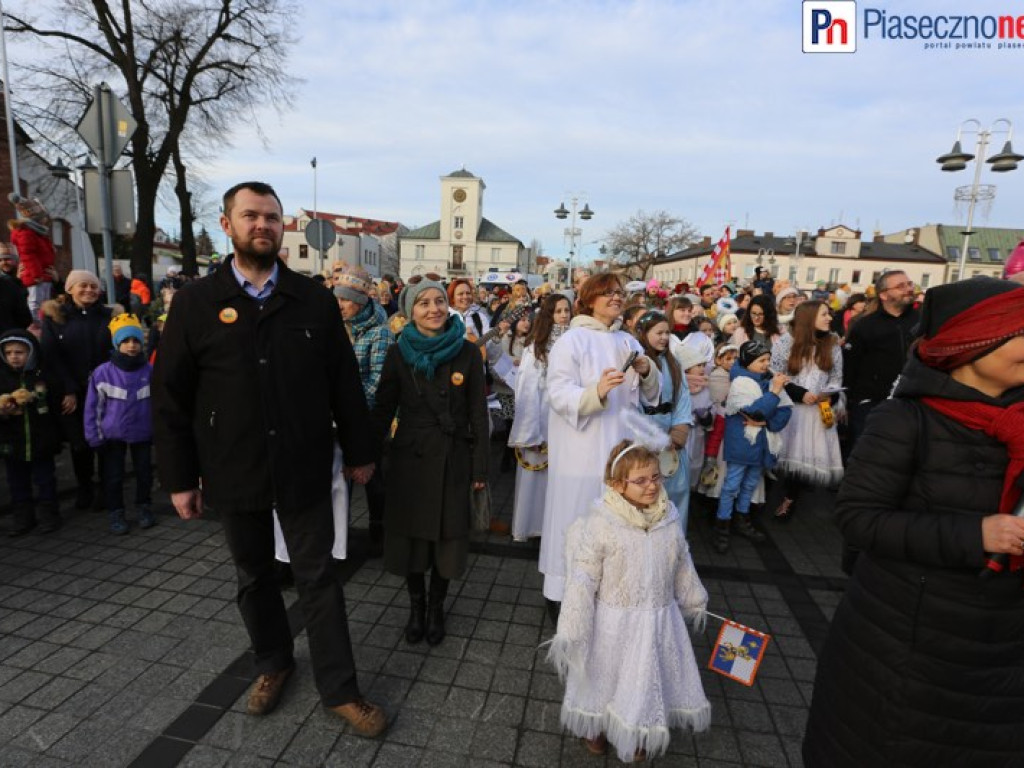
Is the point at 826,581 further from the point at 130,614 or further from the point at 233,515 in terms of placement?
the point at 130,614

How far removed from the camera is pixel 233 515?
262cm

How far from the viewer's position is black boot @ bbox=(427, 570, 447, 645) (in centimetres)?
341

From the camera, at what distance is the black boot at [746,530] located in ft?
16.7

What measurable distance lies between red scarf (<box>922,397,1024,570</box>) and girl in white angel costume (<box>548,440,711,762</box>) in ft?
3.54

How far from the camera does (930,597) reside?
1625 mm

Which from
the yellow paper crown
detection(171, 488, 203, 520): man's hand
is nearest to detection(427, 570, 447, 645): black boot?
detection(171, 488, 203, 520): man's hand

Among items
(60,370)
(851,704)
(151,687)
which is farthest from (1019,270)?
(60,370)

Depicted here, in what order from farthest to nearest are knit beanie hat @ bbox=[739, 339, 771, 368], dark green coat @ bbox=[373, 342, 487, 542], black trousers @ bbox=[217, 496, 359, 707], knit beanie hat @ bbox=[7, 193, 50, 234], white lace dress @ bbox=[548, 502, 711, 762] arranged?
knit beanie hat @ bbox=[7, 193, 50, 234]
knit beanie hat @ bbox=[739, 339, 771, 368]
dark green coat @ bbox=[373, 342, 487, 542]
black trousers @ bbox=[217, 496, 359, 707]
white lace dress @ bbox=[548, 502, 711, 762]

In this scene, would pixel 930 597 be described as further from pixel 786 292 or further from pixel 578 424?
pixel 786 292

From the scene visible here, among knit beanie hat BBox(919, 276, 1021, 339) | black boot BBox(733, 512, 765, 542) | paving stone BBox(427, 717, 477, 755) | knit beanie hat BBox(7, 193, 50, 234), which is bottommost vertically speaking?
paving stone BBox(427, 717, 477, 755)

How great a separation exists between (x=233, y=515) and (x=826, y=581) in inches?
166

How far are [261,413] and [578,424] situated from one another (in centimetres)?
167

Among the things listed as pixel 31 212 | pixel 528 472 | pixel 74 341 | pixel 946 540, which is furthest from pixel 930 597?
pixel 31 212

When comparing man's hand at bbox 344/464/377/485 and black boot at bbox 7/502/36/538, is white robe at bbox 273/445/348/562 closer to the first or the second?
man's hand at bbox 344/464/377/485
